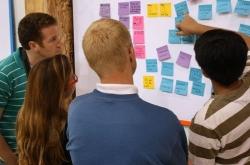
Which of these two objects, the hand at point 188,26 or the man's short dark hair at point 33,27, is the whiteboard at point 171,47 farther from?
the man's short dark hair at point 33,27

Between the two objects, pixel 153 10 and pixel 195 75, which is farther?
pixel 153 10

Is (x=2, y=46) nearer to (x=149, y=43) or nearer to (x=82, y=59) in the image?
(x=82, y=59)

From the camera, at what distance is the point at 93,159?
1.12 meters

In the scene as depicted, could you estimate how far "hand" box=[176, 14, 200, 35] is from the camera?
175 cm

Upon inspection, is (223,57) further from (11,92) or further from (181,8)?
(11,92)

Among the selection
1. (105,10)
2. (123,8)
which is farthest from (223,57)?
(105,10)

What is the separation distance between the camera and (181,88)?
194 centimetres

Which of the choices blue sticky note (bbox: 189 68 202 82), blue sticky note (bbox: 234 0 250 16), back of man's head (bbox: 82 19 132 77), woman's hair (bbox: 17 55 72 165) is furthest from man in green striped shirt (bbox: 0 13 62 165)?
blue sticky note (bbox: 234 0 250 16)

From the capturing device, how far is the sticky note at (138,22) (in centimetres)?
204

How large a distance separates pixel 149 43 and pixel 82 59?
0.58 m

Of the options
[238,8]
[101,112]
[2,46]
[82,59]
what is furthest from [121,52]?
[2,46]

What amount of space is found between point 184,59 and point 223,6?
1.09 ft

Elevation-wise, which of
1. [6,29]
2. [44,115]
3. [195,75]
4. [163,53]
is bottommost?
[44,115]

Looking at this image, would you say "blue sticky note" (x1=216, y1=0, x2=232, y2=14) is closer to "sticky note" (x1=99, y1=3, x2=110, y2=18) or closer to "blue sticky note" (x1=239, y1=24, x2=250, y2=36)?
"blue sticky note" (x1=239, y1=24, x2=250, y2=36)
